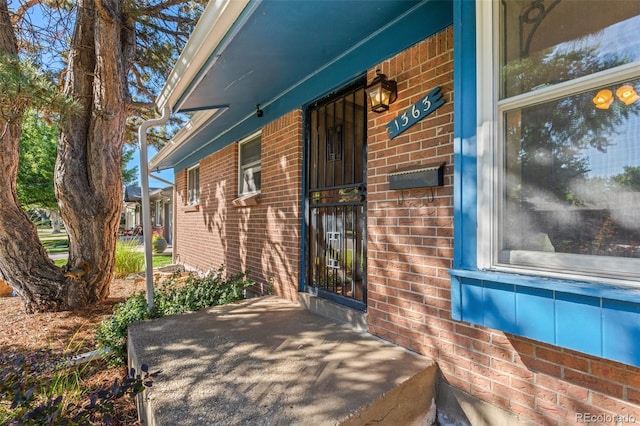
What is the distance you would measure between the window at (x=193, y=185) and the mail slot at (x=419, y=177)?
6.55 m

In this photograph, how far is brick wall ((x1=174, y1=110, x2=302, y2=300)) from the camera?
383 cm

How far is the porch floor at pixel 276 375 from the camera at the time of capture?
1.67m

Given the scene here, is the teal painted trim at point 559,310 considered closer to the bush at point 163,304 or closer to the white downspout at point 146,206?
the bush at point 163,304

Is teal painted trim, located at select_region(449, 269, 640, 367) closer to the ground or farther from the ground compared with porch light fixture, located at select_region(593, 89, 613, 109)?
closer to the ground

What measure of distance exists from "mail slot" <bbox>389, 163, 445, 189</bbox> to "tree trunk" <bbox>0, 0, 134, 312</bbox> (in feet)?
13.3

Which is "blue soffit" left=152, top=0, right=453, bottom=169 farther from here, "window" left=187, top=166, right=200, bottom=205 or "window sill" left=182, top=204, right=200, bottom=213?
"window" left=187, top=166, right=200, bottom=205

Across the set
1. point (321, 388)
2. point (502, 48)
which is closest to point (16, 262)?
point (321, 388)

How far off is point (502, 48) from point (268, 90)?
9.43 feet

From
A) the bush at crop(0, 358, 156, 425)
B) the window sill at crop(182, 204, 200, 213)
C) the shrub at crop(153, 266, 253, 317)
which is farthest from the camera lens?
the window sill at crop(182, 204, 200, 213)

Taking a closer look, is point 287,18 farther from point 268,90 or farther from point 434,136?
point 268,90

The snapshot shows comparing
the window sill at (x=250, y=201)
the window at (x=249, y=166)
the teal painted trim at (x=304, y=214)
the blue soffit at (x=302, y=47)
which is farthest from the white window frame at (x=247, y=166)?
the teal painted trim at (x=304, y=214)

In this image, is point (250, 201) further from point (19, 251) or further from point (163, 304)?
point (19, 251)

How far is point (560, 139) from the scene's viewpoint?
5.16 feet

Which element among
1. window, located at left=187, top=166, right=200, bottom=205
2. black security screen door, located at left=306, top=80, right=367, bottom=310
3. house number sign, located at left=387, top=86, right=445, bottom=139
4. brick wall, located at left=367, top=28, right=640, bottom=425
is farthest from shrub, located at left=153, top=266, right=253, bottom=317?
window, located at left=187, top=166, right=200, bottom=205
